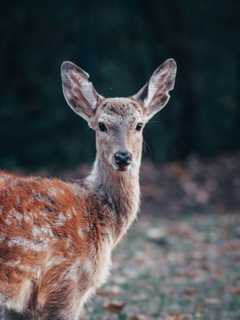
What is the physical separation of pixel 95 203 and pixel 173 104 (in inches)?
401

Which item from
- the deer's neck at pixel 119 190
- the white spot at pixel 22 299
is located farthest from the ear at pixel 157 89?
the white spot at pixel 22 299

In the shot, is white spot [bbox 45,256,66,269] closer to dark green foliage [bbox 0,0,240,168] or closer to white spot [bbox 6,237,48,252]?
white spot [bbox 6,237,48,252]

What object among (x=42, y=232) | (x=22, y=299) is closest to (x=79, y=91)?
(x=42, y=232)

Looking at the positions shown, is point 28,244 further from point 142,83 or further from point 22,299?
point 142,83

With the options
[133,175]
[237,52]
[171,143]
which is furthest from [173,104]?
[133,175]

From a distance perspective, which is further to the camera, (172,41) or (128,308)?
(172,41)

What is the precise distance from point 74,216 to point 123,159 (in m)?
0.57

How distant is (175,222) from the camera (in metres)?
11.7

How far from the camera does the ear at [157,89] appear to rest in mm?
6867

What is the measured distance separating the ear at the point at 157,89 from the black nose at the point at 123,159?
865mm

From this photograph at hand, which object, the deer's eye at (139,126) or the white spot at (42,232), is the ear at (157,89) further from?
the white spot at (42,232)

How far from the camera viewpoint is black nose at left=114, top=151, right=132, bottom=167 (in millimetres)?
6027

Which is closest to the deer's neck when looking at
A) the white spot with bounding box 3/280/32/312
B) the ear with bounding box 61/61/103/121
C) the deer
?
the deer

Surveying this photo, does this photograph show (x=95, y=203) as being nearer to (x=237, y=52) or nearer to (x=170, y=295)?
(x=170, y=295)
